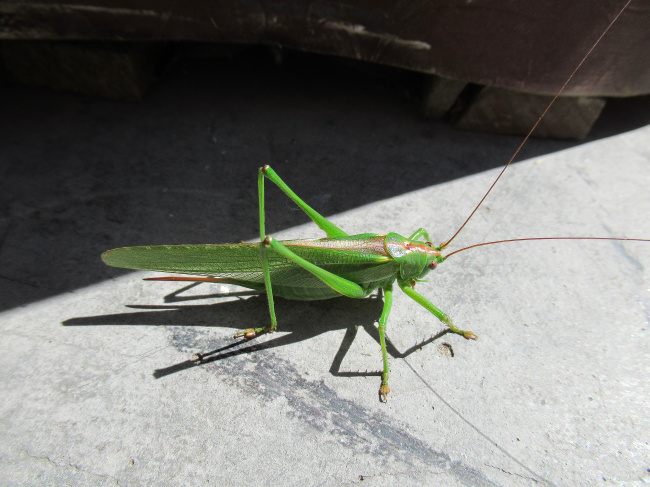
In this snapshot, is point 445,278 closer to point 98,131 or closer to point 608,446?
point 608,446

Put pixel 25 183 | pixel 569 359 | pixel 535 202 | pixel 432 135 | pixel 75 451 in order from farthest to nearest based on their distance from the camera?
1. pixel 432 135
2. pixel 535 202
3. pixel 25 183
4. pixel 569 359
5. pixel 75 451

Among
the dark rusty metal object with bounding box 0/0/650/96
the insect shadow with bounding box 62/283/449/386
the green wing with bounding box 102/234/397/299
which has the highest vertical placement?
the dark rusty metal object with bounding box 0/0/650/96

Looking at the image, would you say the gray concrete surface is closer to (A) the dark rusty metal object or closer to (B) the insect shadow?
(B) the insect shadow

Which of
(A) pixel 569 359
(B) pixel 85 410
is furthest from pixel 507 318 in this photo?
(B) pixel 85 410

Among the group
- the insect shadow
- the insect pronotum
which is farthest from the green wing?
the insect shadow

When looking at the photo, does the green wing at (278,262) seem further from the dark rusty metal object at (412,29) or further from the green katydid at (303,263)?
the dark rusty metal object at (412,29)

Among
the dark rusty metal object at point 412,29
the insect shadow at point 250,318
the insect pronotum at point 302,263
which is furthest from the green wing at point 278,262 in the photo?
the dark rusty metal object at point 412,29

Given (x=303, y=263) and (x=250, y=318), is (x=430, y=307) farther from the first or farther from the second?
(x=250, y=318)

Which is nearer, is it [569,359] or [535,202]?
[569,359]

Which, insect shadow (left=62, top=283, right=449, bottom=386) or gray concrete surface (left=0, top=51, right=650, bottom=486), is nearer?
gray concrete surface (left=0, top=51, right=650, bottom=486)
